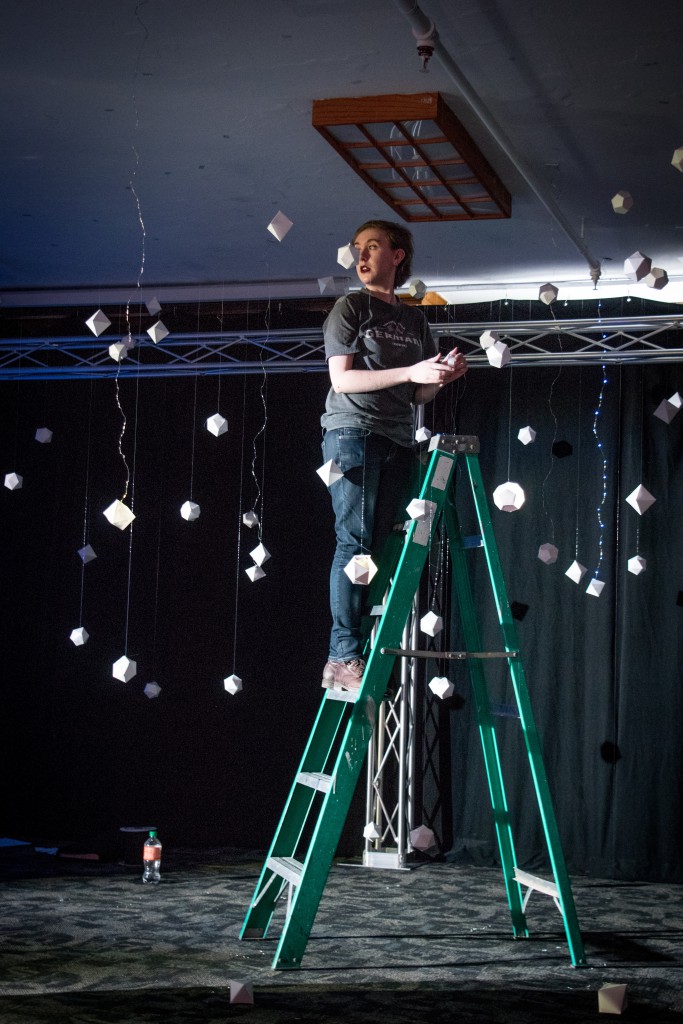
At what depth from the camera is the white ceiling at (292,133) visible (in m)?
3.79

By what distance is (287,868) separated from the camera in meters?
3.45

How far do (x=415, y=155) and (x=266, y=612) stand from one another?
10.2ft

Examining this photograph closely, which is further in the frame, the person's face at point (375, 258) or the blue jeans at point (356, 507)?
the person's face at point (375, 258)

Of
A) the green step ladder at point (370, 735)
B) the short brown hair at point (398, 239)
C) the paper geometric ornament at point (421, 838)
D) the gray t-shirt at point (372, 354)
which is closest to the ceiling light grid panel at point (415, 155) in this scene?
the short brown hair at point (398, 239)

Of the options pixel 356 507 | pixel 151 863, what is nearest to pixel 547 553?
pixel 356 507

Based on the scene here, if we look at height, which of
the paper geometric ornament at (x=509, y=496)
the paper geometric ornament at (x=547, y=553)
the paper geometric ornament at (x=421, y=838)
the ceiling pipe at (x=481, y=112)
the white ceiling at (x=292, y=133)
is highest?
the white ceiling at (x=292, y=133)

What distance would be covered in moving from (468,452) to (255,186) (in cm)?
203

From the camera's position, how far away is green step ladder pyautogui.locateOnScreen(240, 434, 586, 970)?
3.29 metres

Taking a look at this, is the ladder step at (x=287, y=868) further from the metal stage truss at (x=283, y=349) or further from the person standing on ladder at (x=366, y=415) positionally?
the metal stage truss at (x=283, y=349)

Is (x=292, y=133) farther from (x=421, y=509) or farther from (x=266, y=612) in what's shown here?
(x=266, y=612)

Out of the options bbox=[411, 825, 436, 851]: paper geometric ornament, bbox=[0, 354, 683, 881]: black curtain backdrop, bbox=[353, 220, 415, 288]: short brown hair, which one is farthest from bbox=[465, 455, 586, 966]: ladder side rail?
bbox=[0, 354, 683, 881]: black curtain backdrop

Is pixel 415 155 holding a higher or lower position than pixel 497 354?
higher

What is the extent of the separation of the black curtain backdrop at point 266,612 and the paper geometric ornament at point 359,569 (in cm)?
311

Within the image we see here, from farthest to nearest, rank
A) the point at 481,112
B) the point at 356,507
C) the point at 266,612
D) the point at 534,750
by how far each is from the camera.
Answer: the point at 266,612
the point at 481,112
the point at 534,750
the point at 356,507
